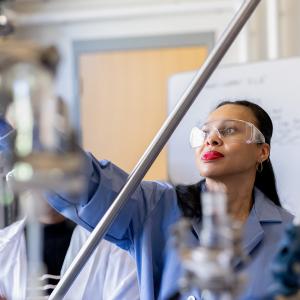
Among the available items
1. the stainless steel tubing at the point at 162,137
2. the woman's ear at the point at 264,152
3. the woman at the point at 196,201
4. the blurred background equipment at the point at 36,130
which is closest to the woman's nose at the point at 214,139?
the woman at the point at 196,201

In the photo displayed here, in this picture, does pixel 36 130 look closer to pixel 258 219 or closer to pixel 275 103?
pixel 258 219

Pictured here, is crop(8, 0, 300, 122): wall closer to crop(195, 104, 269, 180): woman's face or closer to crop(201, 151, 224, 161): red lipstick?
crop(195, 104, 269, 180): woman's face

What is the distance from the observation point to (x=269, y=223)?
1.23 metres

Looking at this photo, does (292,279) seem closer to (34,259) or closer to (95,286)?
(34,259)

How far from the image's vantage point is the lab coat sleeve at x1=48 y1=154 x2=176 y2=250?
1.19m

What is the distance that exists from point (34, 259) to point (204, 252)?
185 mm

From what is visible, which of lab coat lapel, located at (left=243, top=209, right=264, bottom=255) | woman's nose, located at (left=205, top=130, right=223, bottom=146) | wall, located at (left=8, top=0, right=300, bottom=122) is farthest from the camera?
wall, located at (left=8, top=0, right=300, bottom=122)

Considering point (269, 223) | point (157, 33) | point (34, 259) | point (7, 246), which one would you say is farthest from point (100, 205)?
point (157, 33)

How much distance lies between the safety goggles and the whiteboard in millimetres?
686

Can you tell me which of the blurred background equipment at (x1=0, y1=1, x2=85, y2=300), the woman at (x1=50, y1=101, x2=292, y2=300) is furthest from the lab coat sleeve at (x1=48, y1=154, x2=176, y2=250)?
the blurred background equipment at (x1=0, y1=1, x2=85, y2=300)

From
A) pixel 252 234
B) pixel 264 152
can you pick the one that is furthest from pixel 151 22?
pixel 252 234

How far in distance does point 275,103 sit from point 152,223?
0.88m

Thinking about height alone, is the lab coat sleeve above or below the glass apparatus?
below

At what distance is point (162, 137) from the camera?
0.92 metres
